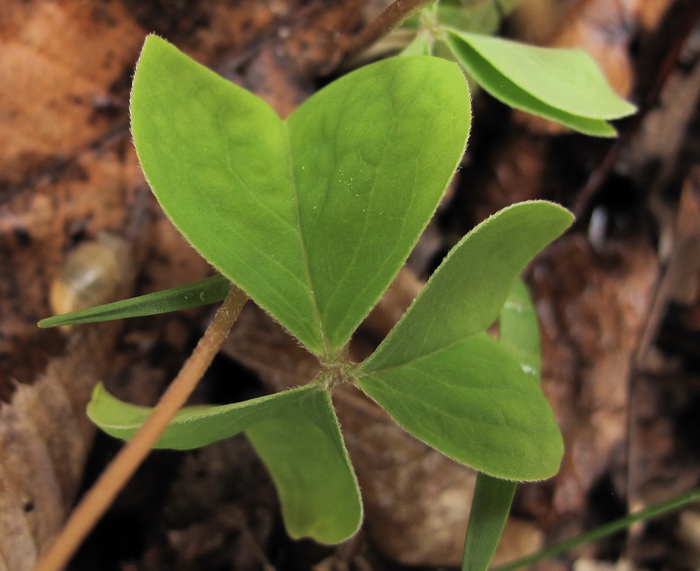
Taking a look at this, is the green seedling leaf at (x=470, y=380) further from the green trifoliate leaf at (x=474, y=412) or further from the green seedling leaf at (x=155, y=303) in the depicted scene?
the green seedling leaf at (x=155, y=303)

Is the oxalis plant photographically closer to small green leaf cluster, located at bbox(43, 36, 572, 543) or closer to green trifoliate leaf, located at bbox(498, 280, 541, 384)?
small green leaf cluster, located at bbox(43, 36, 572, 543)

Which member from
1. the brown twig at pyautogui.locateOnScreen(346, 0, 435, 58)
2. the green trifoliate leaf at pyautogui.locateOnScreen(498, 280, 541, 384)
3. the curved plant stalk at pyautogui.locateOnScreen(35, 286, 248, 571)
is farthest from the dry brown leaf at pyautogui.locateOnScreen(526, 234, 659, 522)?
the curved plant stalk at pyautogui.locateOnScreen(35, 286, 248, 571)

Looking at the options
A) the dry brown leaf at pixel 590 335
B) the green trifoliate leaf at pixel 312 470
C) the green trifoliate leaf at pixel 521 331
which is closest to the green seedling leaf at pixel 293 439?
the green trifoliate leaf at pixel 312 470

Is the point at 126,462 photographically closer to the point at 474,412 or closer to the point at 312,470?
the point at 312,470

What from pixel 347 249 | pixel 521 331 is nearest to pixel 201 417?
pixel 347 249

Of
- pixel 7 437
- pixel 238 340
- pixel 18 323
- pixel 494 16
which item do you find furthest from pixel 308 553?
pixel 494 16
